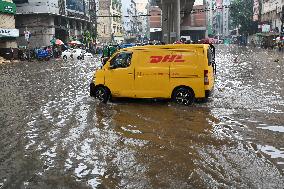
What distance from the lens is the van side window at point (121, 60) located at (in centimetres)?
1254

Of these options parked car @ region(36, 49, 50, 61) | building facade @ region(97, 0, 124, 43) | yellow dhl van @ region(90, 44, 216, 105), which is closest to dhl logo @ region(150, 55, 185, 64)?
yellow dhl van @ region(90, 44, 216, 105)

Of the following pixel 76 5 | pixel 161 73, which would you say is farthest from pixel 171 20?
pixel 161 73

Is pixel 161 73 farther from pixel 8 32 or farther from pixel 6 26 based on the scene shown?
pixel 6 26

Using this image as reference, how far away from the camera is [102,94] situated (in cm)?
1293

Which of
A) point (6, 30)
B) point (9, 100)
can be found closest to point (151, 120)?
point (9, 100)

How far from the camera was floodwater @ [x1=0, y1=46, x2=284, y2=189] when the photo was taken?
6.11 m

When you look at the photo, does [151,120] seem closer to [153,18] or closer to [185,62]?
[185,62]

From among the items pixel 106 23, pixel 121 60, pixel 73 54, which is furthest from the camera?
pixel 106 23

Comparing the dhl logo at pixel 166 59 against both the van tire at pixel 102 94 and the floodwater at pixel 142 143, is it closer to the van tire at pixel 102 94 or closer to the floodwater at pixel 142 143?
the floodwater at pixel 142 143

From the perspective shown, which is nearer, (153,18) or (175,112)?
(175,112)

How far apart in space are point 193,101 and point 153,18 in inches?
3980

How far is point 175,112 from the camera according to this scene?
1112cm

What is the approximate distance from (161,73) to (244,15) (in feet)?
306

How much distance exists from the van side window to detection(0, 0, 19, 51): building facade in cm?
3457
